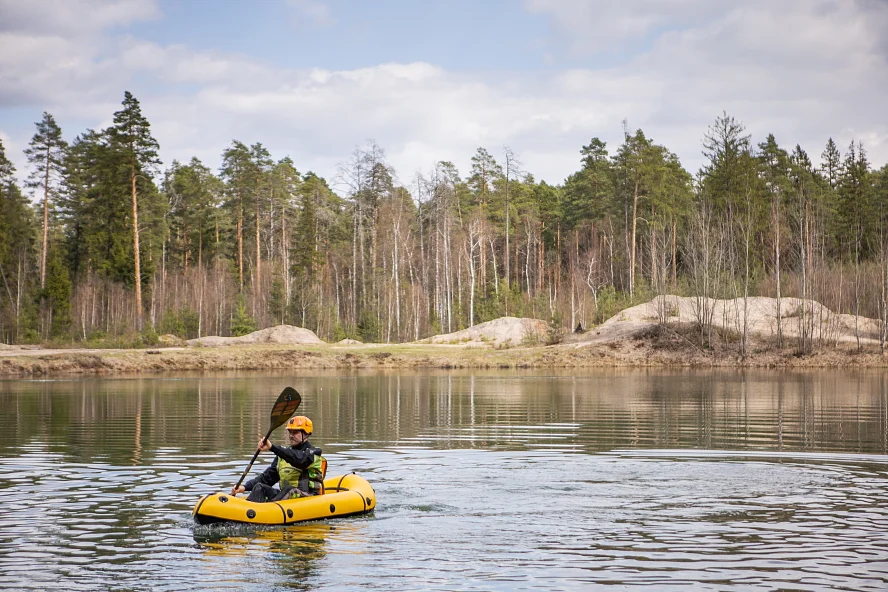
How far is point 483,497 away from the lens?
607 inches

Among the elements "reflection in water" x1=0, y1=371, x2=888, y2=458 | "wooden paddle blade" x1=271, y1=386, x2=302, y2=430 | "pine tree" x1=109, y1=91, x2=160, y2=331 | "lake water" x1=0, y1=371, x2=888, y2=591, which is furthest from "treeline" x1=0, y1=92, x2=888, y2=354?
"wooden paddle blade" x1=271, y1=386, x2=302, y2=430

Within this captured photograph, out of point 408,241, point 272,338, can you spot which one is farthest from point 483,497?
point 408,241

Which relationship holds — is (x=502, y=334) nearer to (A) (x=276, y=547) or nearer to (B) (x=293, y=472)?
(B) (x=293, y=472)

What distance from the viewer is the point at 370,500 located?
1406 centimetres

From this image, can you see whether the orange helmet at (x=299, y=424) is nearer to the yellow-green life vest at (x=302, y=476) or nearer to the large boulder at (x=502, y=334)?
the yellow-green life vest at (x=302, y=476)

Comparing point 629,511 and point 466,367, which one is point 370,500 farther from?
point 466,367

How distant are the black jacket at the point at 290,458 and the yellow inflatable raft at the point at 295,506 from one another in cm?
63

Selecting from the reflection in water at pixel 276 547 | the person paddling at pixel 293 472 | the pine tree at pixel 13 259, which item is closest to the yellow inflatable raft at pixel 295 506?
the reflection in water at pixel 276 547

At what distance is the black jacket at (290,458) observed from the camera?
45.5 feet

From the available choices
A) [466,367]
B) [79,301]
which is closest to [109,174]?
[79,301]

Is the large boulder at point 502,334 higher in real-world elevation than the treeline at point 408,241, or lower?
lower

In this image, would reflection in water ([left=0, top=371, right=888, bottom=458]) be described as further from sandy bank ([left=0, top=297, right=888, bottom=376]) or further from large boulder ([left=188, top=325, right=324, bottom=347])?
large boulder ([left=188, top=325, right=324, bottom=347])

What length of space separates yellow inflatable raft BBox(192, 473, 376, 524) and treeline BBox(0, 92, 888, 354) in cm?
4776

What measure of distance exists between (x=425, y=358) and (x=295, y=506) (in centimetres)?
4706
